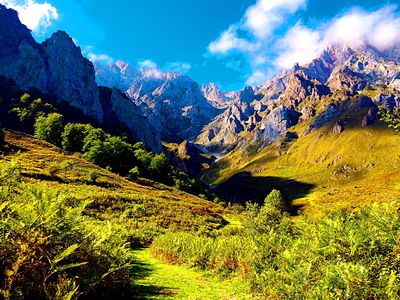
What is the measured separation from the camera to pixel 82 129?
133 m

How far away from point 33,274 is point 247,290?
1282 cm

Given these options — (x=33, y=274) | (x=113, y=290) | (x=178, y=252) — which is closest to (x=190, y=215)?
(x=178, y=252)

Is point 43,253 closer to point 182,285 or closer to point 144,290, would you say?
point 144,290

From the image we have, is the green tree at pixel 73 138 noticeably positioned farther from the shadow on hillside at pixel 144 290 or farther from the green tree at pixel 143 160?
the shadow on hillside at pixel 144 290

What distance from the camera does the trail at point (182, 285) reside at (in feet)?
56.0

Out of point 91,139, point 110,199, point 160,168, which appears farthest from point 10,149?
point 160,168

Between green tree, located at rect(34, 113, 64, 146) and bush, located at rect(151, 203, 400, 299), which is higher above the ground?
green tree, located at rect(34, 113, 64, 146)

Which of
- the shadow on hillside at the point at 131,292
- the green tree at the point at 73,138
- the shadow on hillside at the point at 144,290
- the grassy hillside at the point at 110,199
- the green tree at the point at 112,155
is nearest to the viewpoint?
the shadow on hillside at the point at 131,292

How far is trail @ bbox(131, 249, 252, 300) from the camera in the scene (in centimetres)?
1706

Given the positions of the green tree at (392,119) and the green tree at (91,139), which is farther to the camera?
the green tree at (91,139)

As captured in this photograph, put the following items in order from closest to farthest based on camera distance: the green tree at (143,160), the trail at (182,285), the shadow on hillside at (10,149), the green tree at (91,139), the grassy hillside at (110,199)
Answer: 1. the trail at (182,285)
2. the grassy hillside at (110,199)
3. the shadow on hillside at (10,149)
4. the green tree at (91,139)
5. the green tree at (143,160)

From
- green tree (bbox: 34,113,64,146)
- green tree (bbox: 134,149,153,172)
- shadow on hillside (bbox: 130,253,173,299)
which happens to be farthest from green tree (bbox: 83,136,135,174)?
shadow on hillside (bbox: 130,253,173,299)

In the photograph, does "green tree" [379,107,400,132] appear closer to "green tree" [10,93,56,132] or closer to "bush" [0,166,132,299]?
"bush" [0,166,132,299]

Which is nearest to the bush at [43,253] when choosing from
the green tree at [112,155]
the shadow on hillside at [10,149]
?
the shadow on hillside at [10,149]
